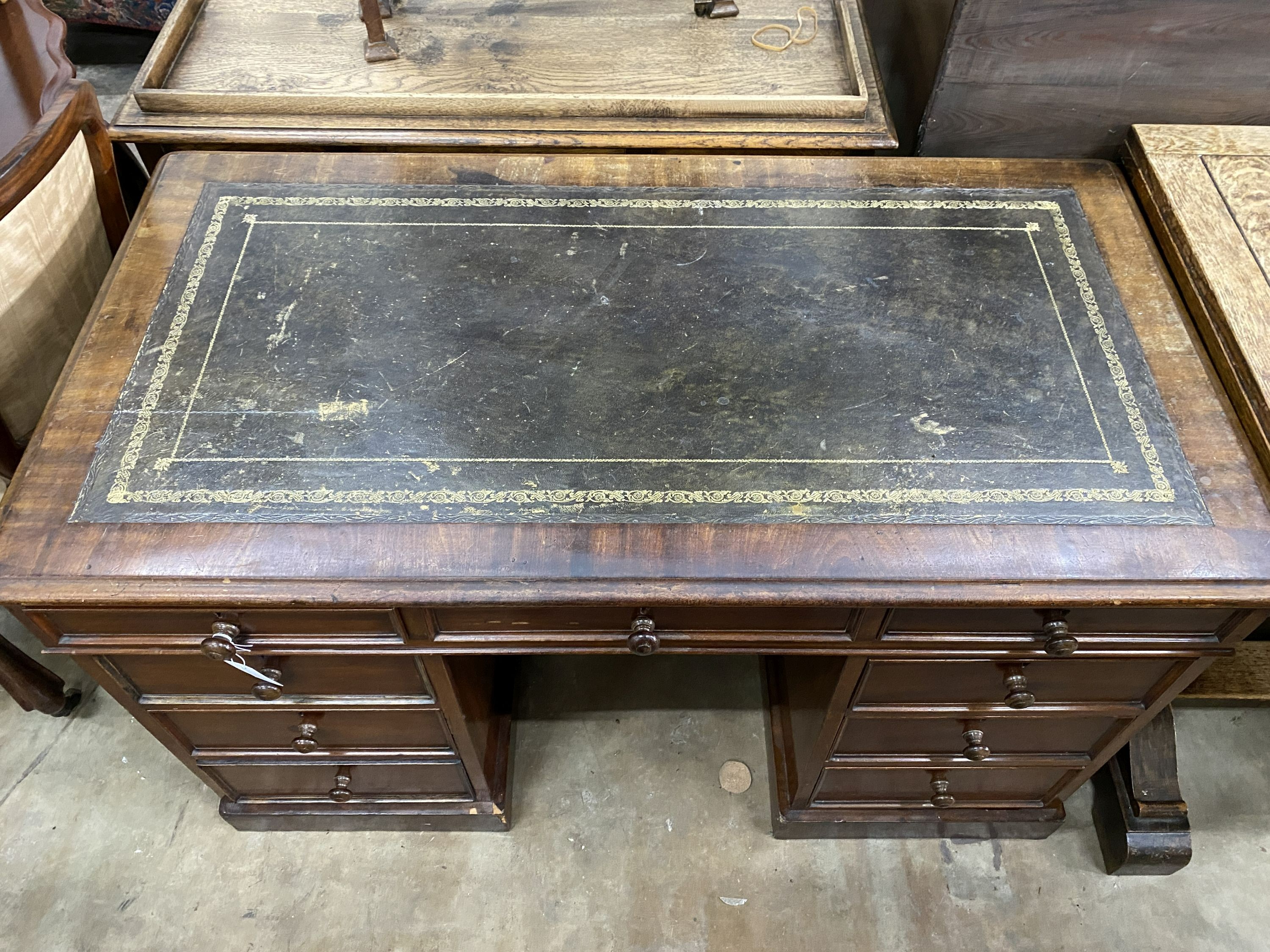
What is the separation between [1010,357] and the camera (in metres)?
1.32

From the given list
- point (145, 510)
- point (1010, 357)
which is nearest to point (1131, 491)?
point (1010, 357)

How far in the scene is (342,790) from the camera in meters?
1.68

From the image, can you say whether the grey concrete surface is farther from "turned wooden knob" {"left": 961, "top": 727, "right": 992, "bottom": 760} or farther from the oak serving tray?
the oak serving tray

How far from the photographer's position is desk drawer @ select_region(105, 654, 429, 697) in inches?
51.5

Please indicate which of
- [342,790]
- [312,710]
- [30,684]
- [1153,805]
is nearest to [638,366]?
[312,710]

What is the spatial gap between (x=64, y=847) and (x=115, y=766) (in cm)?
18

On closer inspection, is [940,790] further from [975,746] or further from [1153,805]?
[1153,805]

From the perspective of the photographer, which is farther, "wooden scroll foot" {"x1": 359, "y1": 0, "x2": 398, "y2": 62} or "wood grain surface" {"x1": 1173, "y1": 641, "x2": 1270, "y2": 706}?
"wood grain surface" {"x1": 1173, "y1": 641, "x2": 1270, "y2": 706}

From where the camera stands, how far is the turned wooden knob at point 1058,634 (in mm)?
1189

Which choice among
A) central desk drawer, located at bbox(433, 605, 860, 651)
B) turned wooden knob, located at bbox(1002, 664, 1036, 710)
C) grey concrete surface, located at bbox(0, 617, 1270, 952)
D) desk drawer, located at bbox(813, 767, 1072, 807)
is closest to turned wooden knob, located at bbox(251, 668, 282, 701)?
central desk drawer, located at bbox(433, 605, 860, 651)

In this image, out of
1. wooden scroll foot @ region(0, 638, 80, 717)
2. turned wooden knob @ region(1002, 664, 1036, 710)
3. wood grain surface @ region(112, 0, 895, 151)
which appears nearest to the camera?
turned wooden knob @ region(1002, 664, 1036, 710)

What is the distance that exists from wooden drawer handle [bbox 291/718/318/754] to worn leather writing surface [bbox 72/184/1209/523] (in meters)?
0.50

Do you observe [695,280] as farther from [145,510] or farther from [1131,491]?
[145,510]

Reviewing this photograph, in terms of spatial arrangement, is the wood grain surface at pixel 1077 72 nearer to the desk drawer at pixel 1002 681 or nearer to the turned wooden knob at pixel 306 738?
the desk drawer at pixel 1002 681
